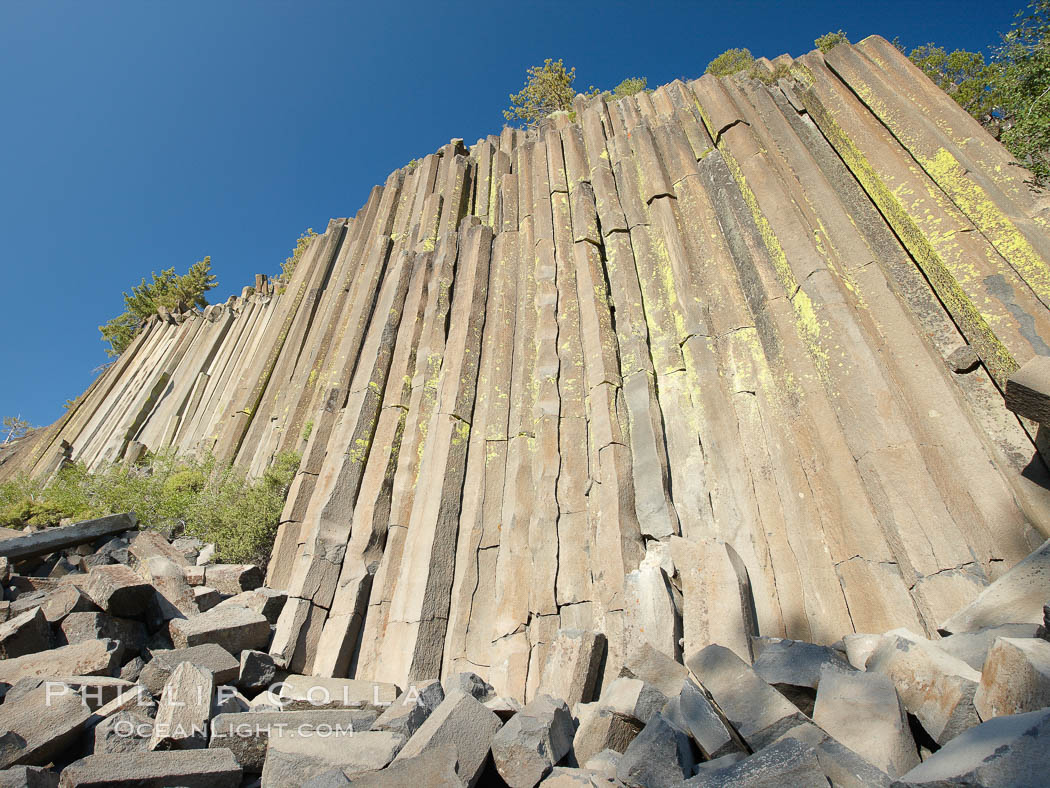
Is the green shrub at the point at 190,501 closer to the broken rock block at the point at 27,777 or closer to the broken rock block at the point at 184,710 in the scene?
the broken rock block at the point at 184,710

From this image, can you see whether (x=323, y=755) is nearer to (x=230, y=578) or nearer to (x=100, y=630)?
(x=100, y=630)

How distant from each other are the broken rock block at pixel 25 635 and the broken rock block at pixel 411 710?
8.30 ft

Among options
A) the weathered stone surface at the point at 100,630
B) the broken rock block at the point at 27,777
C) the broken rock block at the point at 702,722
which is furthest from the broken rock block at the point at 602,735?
the weathered stone surface at the point at 100,630

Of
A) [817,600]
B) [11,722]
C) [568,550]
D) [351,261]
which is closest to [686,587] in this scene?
[817,600]

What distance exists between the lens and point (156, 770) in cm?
283

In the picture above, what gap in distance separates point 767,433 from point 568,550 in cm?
191

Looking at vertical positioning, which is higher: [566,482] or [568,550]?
[566,482]

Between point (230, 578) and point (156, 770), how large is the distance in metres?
2.82

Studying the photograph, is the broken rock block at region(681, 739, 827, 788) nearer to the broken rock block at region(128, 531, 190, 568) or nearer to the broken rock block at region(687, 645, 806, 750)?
the broken rock block at region(687, 645, 806, 750)

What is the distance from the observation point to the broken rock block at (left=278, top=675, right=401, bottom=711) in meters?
3.70

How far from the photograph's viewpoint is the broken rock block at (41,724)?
2930 mm

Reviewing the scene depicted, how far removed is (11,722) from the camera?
3.05 meters

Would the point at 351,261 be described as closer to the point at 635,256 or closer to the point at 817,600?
the point at 635,256

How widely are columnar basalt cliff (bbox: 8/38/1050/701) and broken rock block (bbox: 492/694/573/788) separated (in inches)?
39.1
